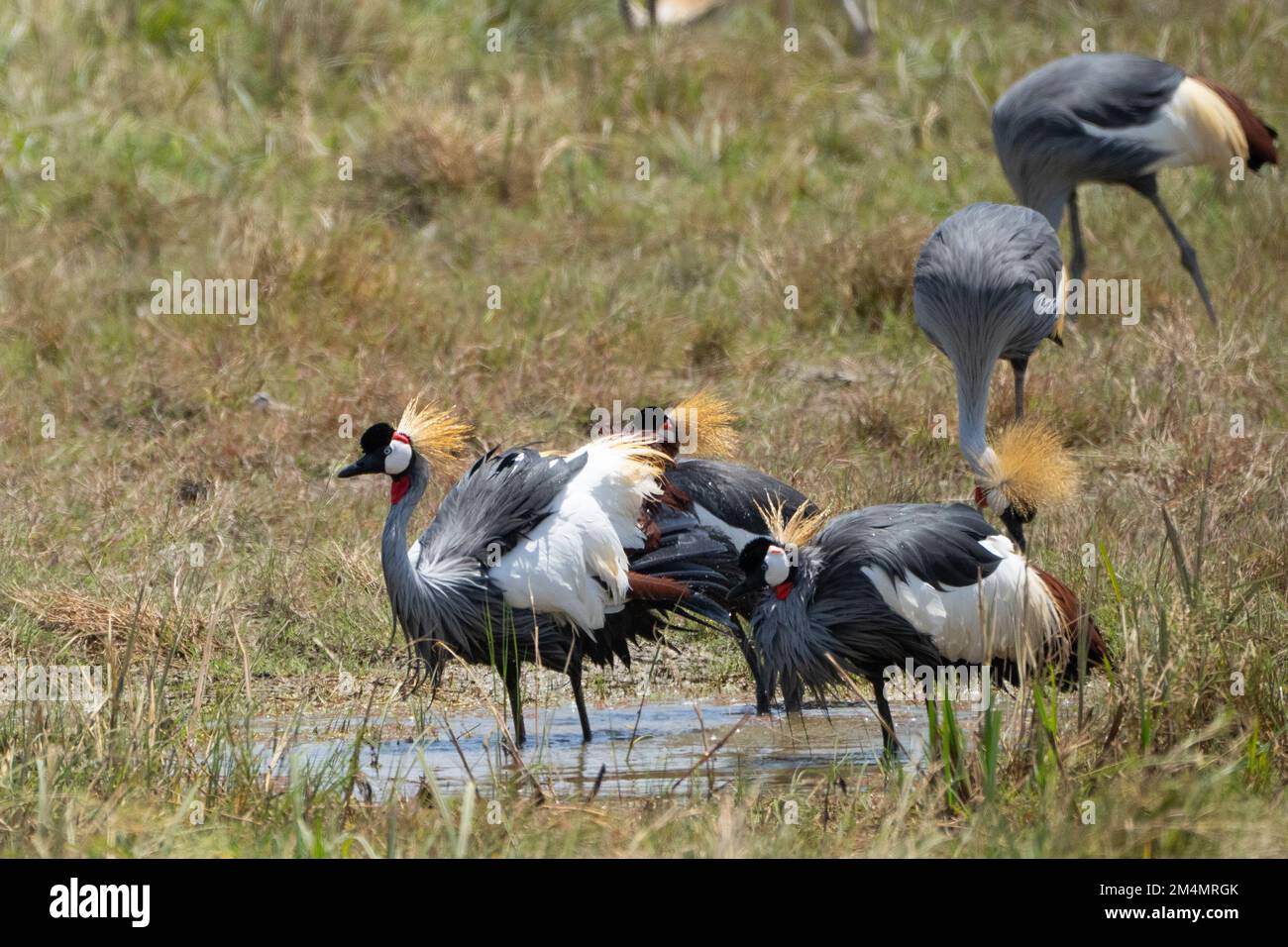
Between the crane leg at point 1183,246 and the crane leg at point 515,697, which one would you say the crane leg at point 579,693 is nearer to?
the crane leg at point 515,697

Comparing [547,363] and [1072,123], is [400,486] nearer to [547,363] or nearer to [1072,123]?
[547,363]

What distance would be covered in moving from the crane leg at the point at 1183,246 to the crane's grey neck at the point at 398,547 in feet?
12.9

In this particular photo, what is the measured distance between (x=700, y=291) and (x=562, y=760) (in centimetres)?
362

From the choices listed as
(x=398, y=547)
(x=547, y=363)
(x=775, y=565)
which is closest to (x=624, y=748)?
(x=775, y=565)

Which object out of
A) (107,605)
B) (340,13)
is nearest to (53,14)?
(340,13)

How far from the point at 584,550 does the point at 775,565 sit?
61 cm

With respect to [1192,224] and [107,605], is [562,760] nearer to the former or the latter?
[107,605]

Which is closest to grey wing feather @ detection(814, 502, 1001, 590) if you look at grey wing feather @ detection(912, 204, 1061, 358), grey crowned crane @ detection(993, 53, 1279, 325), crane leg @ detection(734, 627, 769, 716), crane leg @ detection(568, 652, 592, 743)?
crane leg @ detection(734, 627, 769, 716)

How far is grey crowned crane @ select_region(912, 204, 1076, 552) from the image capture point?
627 centimetres

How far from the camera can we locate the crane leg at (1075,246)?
810 cm

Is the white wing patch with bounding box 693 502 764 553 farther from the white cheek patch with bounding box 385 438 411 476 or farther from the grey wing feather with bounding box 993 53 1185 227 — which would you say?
the grey wing feather with bounding box 993 53 1185 227

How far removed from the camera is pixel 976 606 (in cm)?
494

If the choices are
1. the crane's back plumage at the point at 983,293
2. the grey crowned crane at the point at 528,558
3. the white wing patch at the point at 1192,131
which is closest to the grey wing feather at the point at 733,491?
the grey crowned crane at the point at 528,558

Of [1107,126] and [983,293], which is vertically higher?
[1107,126]
